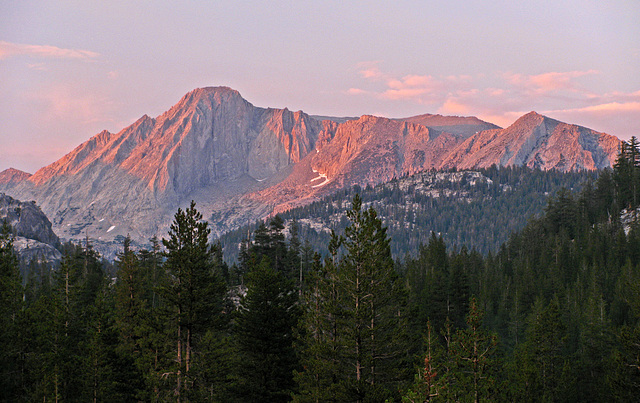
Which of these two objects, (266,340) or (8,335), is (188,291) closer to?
(266,340)

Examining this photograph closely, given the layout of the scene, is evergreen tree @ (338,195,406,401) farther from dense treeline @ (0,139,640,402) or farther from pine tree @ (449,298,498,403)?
pine tree @ (449,298,498,403)

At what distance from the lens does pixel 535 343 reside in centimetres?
5775

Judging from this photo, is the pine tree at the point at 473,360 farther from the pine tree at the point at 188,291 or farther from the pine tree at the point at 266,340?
the pine tree at the point at 188,291

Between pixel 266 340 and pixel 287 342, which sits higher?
pixel 266 340

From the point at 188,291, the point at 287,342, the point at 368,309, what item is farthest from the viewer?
the point at 287,342

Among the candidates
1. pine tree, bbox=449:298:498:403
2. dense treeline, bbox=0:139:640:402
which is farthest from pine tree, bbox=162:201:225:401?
pine tree, bbox=449:298:498:403

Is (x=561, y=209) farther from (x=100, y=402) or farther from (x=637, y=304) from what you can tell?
(x=100, y=402)

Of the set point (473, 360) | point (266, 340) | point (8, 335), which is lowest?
point (266, 340)

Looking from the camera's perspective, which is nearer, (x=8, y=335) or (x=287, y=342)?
(x=8, y=335)

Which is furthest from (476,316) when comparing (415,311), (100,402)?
(100,402)

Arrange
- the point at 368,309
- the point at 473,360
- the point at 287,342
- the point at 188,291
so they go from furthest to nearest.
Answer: the point at 287,342 < the point at 188,291 < the point at 368,309 < the point at 473,360

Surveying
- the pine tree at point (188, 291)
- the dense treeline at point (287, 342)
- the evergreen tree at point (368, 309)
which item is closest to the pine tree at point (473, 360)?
the dense treeline at point (287, 342)

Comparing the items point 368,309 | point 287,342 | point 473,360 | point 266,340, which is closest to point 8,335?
point 266,340

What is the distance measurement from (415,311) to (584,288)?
55890 millimetres
